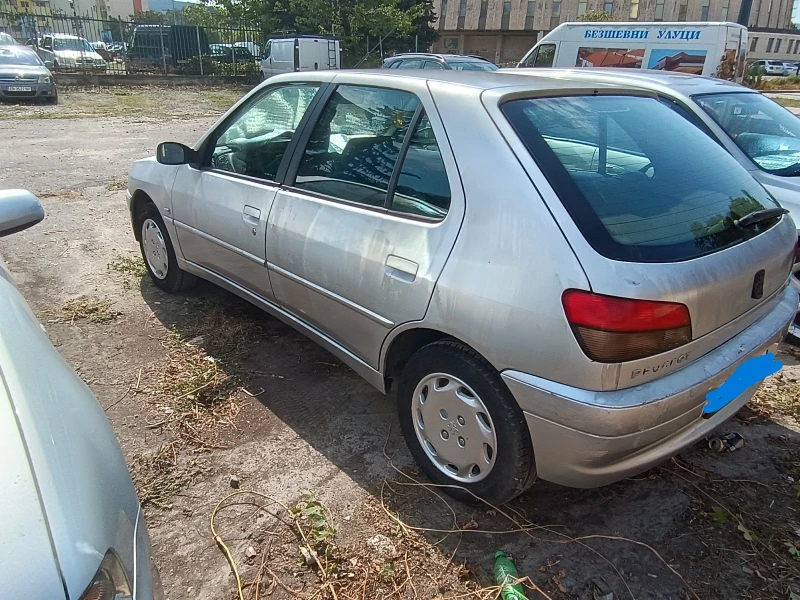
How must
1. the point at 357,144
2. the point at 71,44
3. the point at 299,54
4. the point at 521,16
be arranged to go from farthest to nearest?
1. the point at 521,16
2. the point at 71,44
3. the point at 299,54
4. the point at 357,144

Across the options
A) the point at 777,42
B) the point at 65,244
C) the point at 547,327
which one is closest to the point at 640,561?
the point at 547,327

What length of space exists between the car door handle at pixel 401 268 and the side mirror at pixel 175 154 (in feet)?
6.55

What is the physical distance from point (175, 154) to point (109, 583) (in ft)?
10.2

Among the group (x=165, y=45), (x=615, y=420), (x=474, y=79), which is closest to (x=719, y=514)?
(x=615, y=420)

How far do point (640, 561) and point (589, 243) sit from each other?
1.28m

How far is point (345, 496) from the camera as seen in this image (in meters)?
2.66

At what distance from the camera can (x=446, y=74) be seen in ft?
9.43

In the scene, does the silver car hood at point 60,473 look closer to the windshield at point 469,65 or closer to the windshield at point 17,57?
the windshield at point 469,65

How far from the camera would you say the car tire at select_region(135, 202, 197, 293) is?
14.5ft

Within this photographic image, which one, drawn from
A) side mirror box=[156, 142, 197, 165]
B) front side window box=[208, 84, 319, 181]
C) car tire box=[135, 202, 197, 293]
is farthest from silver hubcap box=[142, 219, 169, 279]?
front side window box=[208, 84, 319, 181]

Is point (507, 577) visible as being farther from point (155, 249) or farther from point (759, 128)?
point (759, 128)

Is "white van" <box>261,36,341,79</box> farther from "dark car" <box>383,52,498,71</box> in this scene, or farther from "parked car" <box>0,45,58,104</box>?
"parked car" <box>0,45,58,104</box>

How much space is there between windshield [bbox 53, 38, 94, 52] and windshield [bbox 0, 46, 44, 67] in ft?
24.5

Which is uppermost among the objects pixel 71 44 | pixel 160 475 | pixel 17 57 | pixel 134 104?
pixel 71 44
